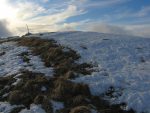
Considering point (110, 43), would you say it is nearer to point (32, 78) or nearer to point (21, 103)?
point (32, 78)

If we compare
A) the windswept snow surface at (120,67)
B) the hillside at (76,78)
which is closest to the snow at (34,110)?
the hillside at (76,78)

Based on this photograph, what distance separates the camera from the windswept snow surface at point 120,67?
1934cm

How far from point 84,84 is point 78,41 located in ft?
51.7

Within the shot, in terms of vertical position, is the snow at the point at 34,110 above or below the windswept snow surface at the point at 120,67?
below

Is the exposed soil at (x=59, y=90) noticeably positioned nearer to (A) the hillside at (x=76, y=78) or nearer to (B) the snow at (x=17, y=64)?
(A) the hillside at (x=76, y=78)

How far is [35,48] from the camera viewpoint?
32.8m

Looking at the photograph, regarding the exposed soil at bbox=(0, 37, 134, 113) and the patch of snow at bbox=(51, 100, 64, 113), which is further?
the exposed soil at bbox=(0, 37, 134, 113)

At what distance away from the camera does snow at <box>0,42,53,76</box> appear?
25.4 meters

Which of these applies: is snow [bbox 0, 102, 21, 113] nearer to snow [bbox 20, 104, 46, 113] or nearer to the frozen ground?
the frozen ground

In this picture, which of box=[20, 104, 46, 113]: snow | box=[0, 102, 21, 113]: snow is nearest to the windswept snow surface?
box=[20, 104, 46, 113]: snow

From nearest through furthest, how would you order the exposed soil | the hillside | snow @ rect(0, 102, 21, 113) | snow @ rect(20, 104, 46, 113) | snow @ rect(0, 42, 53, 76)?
snow @ rect(20, 104, 46, 113) → the exposed soil → the hillside → snow @ rect(0, 102, 21, 113) → snow @ rect(0, 42, 53, 76)

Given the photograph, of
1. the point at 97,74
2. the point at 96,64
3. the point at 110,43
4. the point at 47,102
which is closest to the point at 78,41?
the point at 110,43

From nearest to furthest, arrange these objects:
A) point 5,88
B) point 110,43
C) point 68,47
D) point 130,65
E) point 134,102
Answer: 1. point 134,102
2. point 5,88
3. point 130,65
4. point 68,47
5. point 110,43

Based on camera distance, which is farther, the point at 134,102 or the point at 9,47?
the point at 9,47
